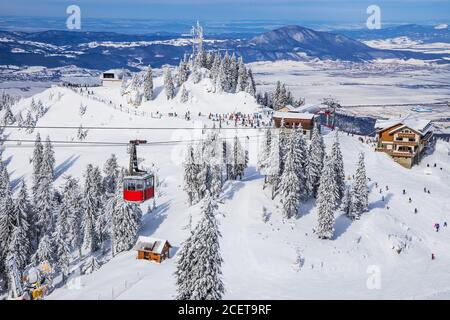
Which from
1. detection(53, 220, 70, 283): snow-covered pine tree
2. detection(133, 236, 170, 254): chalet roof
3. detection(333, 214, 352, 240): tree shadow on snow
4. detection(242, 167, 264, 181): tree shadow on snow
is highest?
detection(242, 167, 264, 181): tree shadow on snow

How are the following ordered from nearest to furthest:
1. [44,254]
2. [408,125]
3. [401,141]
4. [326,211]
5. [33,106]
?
[326,211] → [44,254] → [401,141] → [408,125] → [33,106]

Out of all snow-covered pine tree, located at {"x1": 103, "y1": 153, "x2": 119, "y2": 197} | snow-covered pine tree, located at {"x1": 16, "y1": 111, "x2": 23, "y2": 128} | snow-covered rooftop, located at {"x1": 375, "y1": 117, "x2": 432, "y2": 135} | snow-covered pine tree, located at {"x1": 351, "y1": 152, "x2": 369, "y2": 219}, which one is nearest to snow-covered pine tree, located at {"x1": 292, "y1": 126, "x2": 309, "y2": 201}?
snow-covered pine tree, located at {"x1": 351, "y1": 152, "x2": 369, "y2": 219}

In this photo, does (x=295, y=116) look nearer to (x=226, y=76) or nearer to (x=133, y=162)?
(x=226, y=76)

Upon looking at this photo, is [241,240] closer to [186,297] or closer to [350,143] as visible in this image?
[186,297]

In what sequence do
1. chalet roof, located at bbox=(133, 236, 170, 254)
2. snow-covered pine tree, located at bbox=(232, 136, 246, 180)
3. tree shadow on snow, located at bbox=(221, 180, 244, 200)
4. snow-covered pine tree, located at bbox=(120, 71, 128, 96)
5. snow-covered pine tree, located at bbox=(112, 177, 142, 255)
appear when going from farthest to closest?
1. snow-covered pine tree, located at bbox=(120, 71, 128, 96)
2. snow-covered pine tree, located at bbox=(232, 136, 246, 180)
3. tree shadow on snow, located at bbox=(221, 180, 244, 200)
4. snow-covered pine tree, located at bbox=(112, 177, 142, 255)
5. chalet roof, located at bbox=(133, 236, 170, 254)

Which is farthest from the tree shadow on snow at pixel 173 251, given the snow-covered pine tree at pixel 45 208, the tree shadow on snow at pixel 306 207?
the snow-covered pine tree at pixel 45 208

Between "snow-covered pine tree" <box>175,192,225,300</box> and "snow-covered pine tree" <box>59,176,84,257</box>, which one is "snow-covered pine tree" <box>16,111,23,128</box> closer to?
"snow-covered pine tree" <box>59,176,84,257</box>

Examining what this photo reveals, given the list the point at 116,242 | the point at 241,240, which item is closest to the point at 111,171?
the point at 116,242

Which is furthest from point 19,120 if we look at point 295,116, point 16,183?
point 295,116
